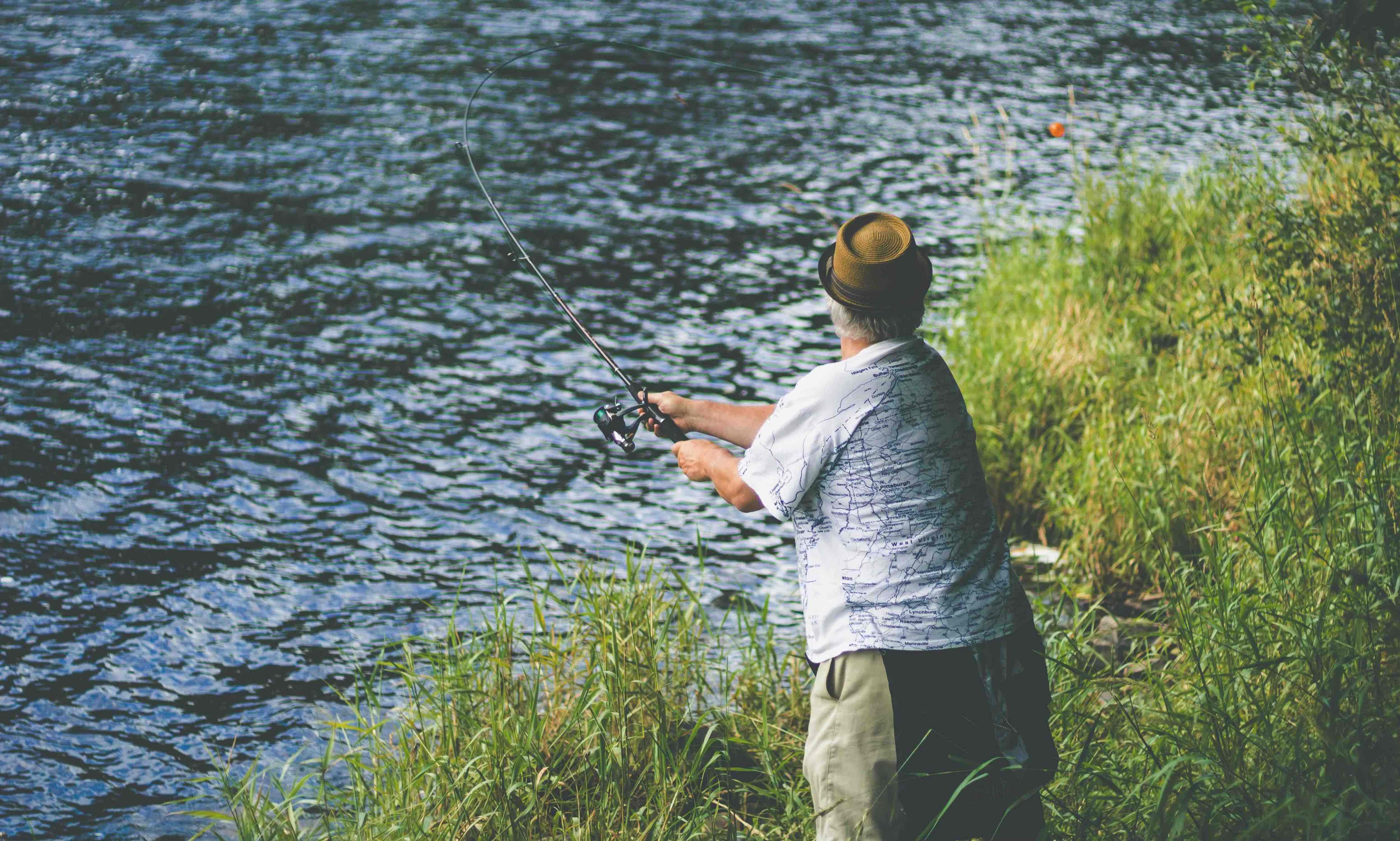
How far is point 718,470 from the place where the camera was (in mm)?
3480

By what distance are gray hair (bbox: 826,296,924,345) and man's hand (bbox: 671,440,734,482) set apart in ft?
1.63

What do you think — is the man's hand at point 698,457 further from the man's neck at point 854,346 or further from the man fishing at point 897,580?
the man's neck at point 854,346

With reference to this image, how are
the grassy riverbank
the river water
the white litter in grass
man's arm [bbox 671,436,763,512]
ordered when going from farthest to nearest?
the white litter in grass → the river water → the grassy riverbank → man's arm [bbox 671,436,763,512]

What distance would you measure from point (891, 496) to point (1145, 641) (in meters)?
2.81

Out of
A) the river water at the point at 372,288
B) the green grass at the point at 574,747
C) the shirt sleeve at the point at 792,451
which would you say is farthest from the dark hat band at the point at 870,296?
the river water at the point at 372,288

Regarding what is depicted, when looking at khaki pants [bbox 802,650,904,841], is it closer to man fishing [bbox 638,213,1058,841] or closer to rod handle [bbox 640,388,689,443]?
man fishing [bbox 638,213,1058,841]

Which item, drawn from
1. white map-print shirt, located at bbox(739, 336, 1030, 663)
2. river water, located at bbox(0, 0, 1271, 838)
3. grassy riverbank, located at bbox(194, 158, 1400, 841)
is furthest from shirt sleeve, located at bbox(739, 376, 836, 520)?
river water, located at bbox(0, 0, 1271, 838)

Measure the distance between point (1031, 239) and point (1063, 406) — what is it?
2825 millimetres

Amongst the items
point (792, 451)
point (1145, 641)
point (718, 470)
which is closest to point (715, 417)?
point (718, 470)

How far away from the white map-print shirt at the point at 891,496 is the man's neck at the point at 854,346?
49 millimetres

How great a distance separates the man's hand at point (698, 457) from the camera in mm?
3535

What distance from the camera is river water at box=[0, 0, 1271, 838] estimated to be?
6.11m

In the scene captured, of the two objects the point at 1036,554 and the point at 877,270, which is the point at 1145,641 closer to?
the point at 1036,554

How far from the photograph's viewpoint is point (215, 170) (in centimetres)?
1268
